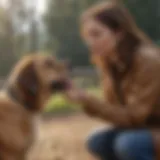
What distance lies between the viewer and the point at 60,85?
194cm

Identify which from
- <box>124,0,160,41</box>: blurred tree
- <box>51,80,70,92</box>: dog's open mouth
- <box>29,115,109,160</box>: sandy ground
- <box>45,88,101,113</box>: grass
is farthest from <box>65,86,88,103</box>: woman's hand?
<box>124,0,160,41</box>: blurred tree

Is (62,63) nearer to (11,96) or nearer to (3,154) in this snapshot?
(11,96)

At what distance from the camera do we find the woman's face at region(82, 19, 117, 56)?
1.74 meters

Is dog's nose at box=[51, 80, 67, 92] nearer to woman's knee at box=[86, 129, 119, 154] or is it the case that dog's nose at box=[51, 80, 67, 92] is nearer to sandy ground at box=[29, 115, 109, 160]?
woman's knee at box=[86, 129, 119, 154]

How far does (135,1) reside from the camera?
8.32 ft

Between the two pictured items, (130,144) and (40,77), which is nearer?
(130,144)

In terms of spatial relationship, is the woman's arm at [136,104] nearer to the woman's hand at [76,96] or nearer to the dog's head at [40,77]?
the woman's hand at [76,96]

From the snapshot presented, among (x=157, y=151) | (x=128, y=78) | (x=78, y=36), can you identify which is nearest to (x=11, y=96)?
(x=128, y=78)

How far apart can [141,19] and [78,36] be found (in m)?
0.42

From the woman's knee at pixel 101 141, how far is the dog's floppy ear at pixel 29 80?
369 millimetres

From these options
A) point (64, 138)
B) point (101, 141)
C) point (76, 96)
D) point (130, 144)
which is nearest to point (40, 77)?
point (76, 96)

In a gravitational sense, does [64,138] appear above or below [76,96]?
above

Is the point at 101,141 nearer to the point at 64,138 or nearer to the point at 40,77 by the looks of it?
the point at 40,77

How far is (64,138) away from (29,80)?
→ 0.81 m
